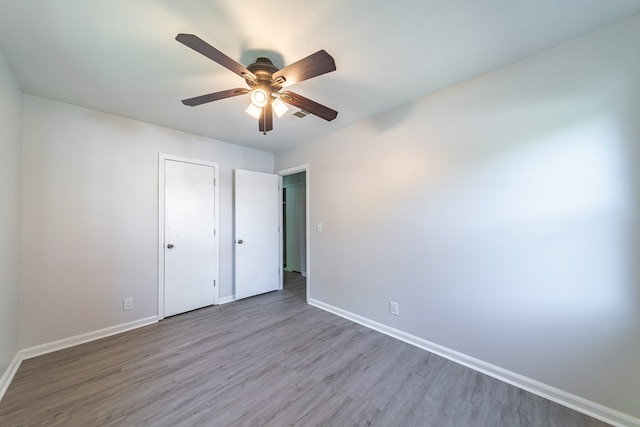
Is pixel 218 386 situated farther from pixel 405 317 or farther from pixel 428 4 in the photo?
pixel 428 4

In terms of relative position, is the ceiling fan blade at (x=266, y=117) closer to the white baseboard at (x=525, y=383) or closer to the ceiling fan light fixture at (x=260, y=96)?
the ceiling fan light fixture at (x=260, y=96)

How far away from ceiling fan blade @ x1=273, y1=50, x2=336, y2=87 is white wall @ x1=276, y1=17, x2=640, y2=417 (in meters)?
1.34

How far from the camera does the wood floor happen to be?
1.46 metres

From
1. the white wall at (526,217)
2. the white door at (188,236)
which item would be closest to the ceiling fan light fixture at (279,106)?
the white wall at (526,217)

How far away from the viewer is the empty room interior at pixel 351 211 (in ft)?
4.60

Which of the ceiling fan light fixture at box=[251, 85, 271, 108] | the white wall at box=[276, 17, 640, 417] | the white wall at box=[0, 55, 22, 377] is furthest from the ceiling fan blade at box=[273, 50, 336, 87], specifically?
the white wall at box=[0, 55, 22, 377]

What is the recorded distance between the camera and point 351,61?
171 cm

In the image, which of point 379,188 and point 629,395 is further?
point 379,188

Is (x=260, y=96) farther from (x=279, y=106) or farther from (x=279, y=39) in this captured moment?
(x=279, y=39)

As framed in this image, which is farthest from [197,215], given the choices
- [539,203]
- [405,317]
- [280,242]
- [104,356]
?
[539,203]

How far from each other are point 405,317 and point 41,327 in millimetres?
3510

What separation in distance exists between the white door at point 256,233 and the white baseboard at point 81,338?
3.81ft

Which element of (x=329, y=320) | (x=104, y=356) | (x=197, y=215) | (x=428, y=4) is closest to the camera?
(x=428, y=4)

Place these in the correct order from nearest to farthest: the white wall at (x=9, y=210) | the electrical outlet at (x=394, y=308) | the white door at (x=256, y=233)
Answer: the white wall at (x=9, y=210) < the electrical outlet at (x=394, y=308) < the white door at (x=256, y=233)
